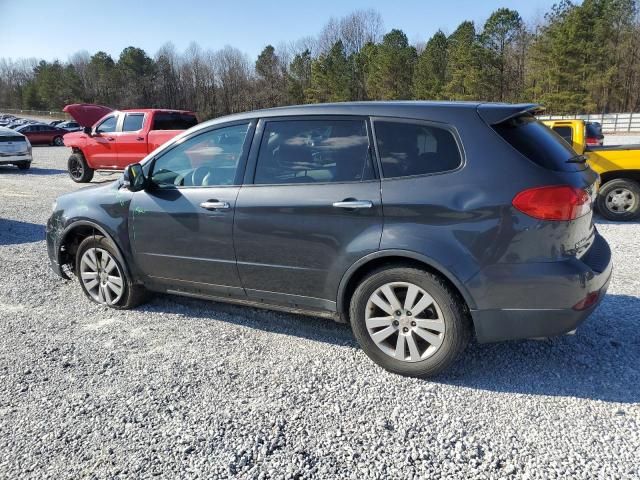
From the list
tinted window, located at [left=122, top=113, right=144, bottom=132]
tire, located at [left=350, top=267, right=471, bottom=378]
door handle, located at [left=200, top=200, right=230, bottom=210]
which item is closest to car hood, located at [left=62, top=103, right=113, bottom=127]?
tinted window, located at [left=122, top=113, right=144, bottom=132]

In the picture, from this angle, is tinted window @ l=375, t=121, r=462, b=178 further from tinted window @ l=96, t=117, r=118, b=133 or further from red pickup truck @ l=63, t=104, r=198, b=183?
tinted window @ l=96, t=117, r=118, b=133

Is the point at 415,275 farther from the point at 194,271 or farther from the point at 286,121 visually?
the point at 194,271

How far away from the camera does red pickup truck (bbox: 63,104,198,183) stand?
12.8 meters

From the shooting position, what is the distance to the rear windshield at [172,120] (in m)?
12.9

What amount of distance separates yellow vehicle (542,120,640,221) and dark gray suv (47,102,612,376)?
5.51 m

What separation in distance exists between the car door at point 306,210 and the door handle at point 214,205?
12 centimetres

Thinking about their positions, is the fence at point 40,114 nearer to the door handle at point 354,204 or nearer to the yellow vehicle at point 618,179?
the yellow vehicle at point 618,179

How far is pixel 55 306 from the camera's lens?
4.77 metres

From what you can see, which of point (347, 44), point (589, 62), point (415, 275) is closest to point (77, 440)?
point (415, 275)

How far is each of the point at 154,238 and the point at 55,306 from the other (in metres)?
1.44

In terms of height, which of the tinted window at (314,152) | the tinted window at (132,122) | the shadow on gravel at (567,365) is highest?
the tinted window at (132,122)

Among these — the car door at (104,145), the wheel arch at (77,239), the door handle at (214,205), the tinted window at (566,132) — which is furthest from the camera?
the car door at (104,145)

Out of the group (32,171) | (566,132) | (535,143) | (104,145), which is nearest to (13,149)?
(32,171)

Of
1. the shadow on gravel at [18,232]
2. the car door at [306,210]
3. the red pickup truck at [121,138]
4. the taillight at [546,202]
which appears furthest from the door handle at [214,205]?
the red pickup truck at [121,138]
